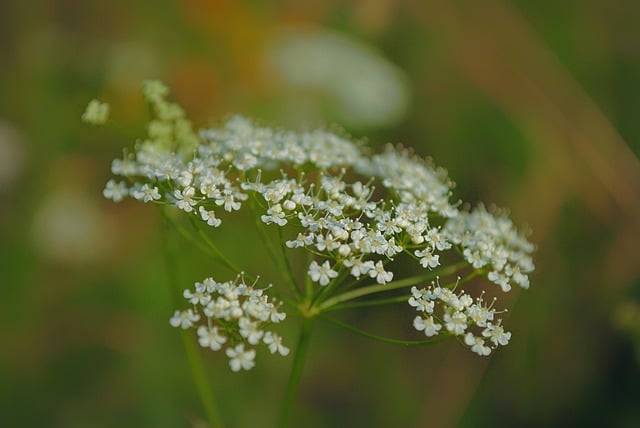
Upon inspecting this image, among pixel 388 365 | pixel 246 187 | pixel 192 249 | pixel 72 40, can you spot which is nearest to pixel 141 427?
pixel 192 249

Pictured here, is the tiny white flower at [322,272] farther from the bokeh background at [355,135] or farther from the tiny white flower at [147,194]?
the bokeh background at [355,135]

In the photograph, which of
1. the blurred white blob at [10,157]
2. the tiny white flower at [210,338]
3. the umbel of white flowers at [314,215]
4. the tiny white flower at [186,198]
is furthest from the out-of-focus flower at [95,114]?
the blurred white blob at [10,157]

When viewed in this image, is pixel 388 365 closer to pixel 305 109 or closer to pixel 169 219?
pixel 305 109

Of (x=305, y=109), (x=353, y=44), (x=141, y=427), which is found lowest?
(x=141, y=427)

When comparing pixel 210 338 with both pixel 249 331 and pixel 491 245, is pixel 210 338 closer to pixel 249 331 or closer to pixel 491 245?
pixel 249 331

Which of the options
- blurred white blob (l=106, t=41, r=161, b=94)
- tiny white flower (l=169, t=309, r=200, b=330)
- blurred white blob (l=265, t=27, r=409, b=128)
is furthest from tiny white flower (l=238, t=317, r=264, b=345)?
blurred white blob (l=106, t=41, r=161, b=94)

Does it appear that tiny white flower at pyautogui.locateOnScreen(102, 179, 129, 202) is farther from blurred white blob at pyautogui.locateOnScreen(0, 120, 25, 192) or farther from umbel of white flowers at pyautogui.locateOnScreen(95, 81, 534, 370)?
blurred white blob at pyautogui.locateOnScreen(0, 120, 25, 192)
